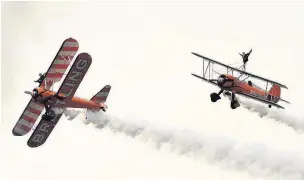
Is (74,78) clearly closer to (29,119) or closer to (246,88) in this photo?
(29,119)

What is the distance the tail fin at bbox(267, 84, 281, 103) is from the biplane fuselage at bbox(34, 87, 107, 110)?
8445 millimetres

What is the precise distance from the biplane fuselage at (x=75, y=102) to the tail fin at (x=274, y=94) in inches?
332

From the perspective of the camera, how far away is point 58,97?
56.0m

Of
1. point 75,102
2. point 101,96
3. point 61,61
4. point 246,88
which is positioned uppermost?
point 246,88

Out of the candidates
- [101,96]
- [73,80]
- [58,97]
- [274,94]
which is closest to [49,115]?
[58,97]

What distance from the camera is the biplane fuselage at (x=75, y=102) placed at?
56.0 meters

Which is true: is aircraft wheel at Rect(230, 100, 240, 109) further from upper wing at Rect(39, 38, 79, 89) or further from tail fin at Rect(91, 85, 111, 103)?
upper wing at Rect(39, 38, 79, 89)

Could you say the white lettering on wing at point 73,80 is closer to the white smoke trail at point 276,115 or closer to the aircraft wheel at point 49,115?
the aircraft wheel at point 49,115

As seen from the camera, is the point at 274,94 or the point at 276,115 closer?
the point at 274,94

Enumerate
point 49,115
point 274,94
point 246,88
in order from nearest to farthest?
point 49,115 → point 246,88 → point 274,94

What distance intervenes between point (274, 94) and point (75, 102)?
10586 millimetres

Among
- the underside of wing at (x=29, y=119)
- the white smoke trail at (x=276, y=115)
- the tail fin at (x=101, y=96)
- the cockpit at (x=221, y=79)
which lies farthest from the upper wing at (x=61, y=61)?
the white smoke trail at (x=276, y=115)

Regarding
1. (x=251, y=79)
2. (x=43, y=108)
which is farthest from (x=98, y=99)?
(x=251, y=79)

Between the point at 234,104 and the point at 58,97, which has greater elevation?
the point at 234,104
